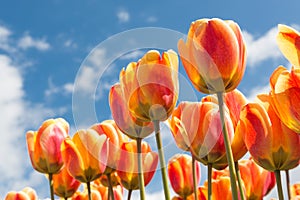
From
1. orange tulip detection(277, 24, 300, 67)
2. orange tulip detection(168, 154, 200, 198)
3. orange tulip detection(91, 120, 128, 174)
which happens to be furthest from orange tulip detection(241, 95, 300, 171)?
orange tulip detection(168, 154, 200, 198)

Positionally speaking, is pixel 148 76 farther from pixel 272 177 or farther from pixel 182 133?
pixel 272 177

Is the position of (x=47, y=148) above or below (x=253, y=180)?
above

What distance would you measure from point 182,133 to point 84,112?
220mm

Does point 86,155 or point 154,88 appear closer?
point 154,88

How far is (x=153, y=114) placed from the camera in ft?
3.66

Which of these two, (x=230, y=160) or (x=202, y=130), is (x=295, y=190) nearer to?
(x=202, y=130)

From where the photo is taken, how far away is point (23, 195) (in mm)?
1730

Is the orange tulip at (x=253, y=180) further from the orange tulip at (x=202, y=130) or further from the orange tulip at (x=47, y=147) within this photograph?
the orange tulip at (x=47, y=147)

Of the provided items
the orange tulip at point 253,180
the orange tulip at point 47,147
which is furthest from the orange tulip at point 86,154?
the orange tulip at point 253,180

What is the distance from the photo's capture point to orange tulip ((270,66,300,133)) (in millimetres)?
875

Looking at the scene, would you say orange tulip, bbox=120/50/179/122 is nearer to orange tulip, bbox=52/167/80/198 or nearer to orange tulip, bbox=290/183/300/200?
orange tulip, bbox=290/183/300/200

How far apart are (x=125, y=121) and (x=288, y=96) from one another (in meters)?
0.45

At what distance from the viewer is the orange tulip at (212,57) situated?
0.98 meters

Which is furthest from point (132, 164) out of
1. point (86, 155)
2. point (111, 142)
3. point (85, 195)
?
point (85, 195)
